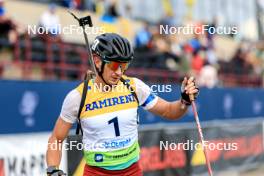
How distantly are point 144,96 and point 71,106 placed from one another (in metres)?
0.68

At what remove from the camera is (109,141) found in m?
5.04

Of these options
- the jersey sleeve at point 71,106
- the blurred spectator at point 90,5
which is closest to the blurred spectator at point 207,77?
the blurred spectator at point 90,5

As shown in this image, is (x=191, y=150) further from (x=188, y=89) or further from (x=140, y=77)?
(x=188, y=89)

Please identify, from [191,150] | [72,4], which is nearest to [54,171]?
[191,150]

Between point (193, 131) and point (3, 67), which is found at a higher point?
point (3, 67)

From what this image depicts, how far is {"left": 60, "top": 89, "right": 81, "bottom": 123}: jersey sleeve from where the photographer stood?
4.97 m

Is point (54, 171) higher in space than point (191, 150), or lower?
higher

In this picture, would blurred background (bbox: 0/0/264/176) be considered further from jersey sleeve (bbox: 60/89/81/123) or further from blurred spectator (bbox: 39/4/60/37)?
jersey sleeve (bbox: 60/89/81/123)

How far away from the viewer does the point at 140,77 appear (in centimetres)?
1627

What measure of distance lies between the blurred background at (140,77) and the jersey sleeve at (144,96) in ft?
7.33

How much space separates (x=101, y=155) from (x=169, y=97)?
859cm

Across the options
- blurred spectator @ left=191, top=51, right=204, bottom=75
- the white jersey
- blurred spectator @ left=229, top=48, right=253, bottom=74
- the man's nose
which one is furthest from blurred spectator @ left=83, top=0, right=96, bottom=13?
the man's nose

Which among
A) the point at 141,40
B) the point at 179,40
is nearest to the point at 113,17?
the point at 141,40

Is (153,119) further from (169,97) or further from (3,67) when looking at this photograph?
(3,67)
